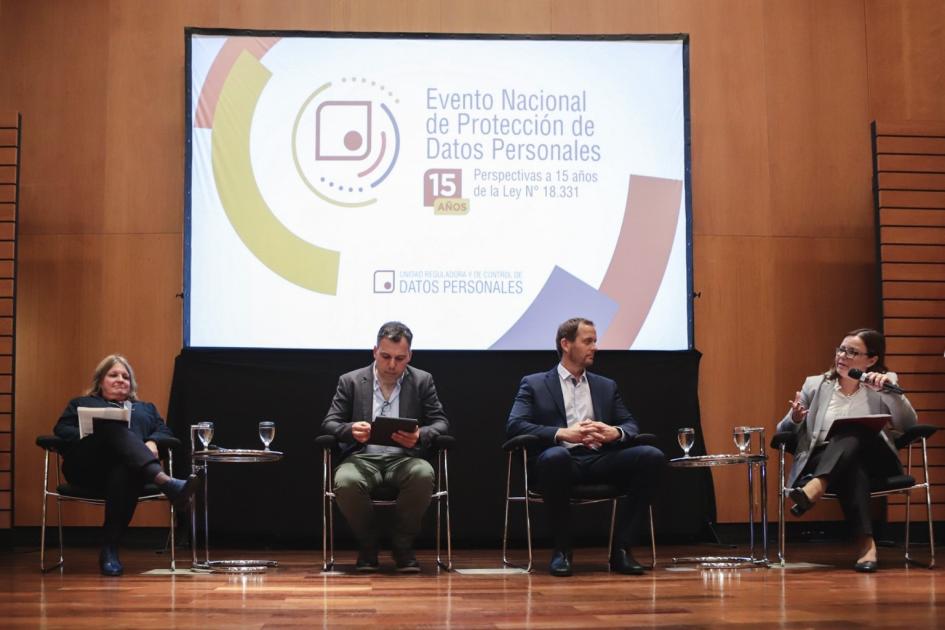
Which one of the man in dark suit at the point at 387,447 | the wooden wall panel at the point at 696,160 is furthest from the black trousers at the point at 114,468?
the wooden wall panel at the point at 696,160

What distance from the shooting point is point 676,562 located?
16.5 feet

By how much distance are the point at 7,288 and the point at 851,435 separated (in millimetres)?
4425

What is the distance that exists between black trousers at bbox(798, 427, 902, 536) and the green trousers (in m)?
1.76

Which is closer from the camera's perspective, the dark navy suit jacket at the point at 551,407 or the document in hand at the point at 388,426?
the document in hand at the point at 388,426

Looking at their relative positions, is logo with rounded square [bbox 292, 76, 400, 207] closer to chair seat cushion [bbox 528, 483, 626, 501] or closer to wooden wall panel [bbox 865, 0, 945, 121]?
chair seat cushion [bbox 528, 483, 626, 501]

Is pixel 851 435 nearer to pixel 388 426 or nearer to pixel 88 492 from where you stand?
pixel 388 426

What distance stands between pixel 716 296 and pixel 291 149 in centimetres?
268

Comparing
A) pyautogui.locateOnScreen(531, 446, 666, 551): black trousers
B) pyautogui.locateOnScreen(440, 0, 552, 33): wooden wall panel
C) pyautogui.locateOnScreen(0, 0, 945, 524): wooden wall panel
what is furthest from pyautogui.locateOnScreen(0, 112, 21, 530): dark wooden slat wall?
pyautogui.locateOnScreen(531, 446, 666, 551): black trousers

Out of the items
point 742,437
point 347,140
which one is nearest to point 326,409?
point 347,140

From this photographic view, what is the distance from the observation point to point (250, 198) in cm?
600

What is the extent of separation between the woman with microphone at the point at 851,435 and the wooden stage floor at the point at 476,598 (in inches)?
12.2

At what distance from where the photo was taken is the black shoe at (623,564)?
450cm

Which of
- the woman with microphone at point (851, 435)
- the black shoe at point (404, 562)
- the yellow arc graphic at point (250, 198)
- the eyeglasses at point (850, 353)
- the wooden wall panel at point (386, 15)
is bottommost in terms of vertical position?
the black shoe at point (404, 562)

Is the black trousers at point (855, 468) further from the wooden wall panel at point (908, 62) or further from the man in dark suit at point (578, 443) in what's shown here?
the wooden wall panel at point (908, 62)
